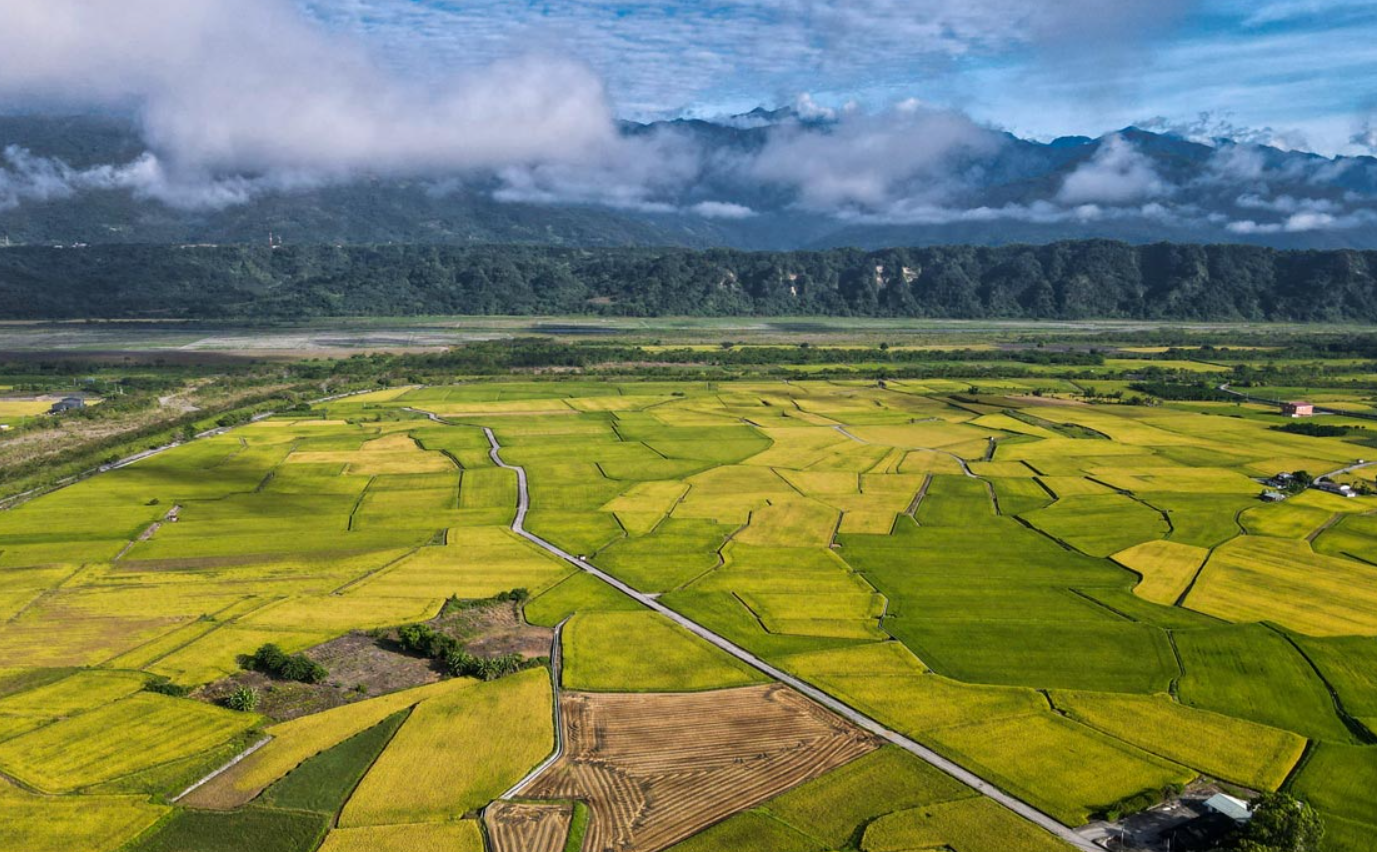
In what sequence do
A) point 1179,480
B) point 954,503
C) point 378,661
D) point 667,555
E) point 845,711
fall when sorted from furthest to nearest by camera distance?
1. point 1179,480
2. point 954,503
3. point 667,555
4. point 378,661
5. point 845,711

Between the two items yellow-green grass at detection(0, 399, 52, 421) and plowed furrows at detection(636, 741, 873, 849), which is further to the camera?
yellow-green grass at detection(0, 399, 52, 421)

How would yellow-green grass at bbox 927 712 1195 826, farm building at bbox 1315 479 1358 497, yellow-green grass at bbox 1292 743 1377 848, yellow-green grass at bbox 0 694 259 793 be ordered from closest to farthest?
yellow-green grass at bbox 1292 743 1377 848 < yellow-green grass at bbox 927 712 1195 826 < yellow-green grass at bbox 0 694 259 793 < farm building at bbox 1315 479 1358 497

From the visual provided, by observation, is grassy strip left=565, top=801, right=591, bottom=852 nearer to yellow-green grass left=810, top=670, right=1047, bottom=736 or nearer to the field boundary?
yellow-green grass left=810, top=670, right=1047, bottom=736

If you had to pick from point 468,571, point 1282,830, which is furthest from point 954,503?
point 1282,830

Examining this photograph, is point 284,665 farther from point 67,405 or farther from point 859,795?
point 67,405

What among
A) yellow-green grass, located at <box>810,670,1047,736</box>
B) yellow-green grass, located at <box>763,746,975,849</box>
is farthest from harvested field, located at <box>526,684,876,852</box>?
yellow-green grass, located at <box>810,670,1047,736</box>

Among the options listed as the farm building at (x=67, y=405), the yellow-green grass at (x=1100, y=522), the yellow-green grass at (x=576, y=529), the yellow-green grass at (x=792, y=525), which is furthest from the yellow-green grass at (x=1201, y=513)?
the farm building at (x=67, y=405)
